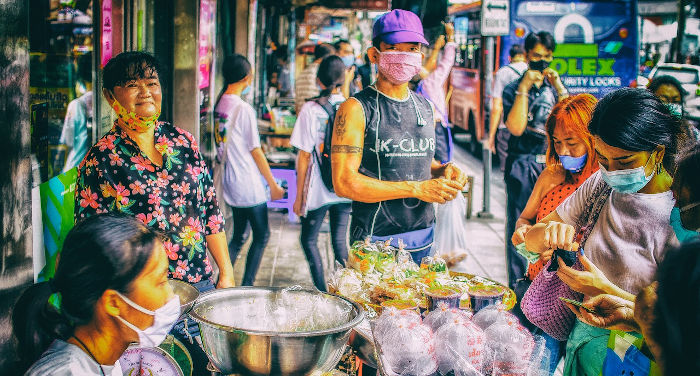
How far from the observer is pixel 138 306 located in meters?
2.08

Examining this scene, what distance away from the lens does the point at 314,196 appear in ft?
19.1

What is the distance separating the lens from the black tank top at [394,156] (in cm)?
387

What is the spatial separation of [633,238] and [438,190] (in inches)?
46.7

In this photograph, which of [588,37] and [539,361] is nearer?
[539,361]

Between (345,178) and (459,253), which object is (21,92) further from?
(459,253)

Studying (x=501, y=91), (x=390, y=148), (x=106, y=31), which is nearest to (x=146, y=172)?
(x=390, y=148)

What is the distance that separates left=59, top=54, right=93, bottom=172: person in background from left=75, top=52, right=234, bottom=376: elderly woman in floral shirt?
3.71 ft

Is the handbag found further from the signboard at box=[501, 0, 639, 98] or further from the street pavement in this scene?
the signboard at box=[501, 0, 639, 98]

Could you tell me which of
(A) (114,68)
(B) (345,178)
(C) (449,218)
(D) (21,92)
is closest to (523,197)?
(C) (449,218)

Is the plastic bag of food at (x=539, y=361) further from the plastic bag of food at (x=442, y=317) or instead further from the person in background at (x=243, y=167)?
the person in background at (x=243, y=167)

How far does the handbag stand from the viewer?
2.86 m

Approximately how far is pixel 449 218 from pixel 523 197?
1.19m

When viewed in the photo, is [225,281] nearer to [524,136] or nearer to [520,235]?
[520,235]

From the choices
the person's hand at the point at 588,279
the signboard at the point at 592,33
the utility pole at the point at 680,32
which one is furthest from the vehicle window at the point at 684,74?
the person's hand at the point at 588,279
